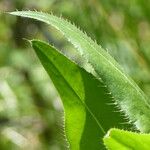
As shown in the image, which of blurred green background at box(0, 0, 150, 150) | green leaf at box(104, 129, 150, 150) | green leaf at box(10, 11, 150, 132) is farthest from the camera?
blurred green background at box(0, 0, 150, 150)

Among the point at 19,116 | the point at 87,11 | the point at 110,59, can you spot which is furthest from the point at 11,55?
the point at 110,59

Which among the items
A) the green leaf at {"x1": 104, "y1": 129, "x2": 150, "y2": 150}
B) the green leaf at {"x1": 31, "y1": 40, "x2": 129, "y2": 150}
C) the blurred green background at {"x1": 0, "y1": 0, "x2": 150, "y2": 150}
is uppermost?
the blurred green background at {"x1": 0, "y1": 0, "x2": 150, "y2": 150}

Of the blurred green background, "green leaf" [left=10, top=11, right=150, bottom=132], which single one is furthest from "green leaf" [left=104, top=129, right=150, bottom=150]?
the blurred green background

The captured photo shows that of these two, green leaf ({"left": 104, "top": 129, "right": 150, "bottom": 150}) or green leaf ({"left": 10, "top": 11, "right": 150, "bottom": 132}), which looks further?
green leaf ({"left": 10, "top": 11, "right": 150, "bottom": 132})

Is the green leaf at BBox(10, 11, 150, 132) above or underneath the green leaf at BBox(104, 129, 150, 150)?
above

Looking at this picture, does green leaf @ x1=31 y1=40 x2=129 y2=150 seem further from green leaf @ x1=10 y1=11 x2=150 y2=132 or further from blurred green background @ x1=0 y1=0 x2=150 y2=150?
blurred green background @ x1=0 y1=0 x2=150 y2=150

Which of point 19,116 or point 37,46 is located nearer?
point 37,46

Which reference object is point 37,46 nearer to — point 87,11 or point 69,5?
point 87,11

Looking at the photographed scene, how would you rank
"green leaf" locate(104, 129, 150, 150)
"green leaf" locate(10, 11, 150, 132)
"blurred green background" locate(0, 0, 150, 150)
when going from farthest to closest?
1. "blurred green background" locate(0, 0, 150, 150)
2. "green leaf" locate(10, 11, 150, 132)
3. "green leaf" locate(104, 129, 150, 150)
